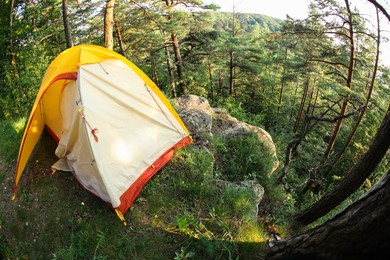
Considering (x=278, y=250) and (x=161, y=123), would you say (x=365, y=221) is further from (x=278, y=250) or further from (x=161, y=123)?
(x=161, y=123)

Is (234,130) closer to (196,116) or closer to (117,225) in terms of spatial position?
(196,116)

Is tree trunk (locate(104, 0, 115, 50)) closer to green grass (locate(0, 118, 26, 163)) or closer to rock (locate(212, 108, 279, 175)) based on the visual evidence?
green grass (locate(0, 118, 26, 163))

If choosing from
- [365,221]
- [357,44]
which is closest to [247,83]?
[357,44]

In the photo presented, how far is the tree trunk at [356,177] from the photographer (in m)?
3.29

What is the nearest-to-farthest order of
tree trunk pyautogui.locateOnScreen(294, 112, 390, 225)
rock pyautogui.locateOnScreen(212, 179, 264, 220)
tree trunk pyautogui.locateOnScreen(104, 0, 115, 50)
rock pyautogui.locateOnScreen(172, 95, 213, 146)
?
tree trunk pyautogui.locateOnScreen(294, 112, 390, 225) → rock pyautogui.locateOnScreen(212, 179, 264, 220) → rock pyautogui.locateOnScreen(172, 95, 213, 146) → tree trunk pyautogui.locateOnScreen(104, 0, 115, 50)

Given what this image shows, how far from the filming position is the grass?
11.5 feet

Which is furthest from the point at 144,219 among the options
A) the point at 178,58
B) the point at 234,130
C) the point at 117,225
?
the point at 178,58

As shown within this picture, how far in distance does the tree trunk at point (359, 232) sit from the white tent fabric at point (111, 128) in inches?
103

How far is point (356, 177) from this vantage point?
12.4 ft

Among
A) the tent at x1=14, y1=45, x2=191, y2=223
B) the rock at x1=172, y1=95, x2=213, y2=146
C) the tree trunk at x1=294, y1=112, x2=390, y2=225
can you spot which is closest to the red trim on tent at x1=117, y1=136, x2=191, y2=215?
the tent at x1=14, y1=45, x2=191, y2=223

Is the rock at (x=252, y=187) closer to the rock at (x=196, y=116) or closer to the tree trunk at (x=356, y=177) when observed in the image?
the tree trunk at (x=356, y=177)

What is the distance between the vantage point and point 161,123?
477 cm

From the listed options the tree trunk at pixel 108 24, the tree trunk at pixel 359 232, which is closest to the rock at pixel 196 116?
the tree trunk at pixel 108 24

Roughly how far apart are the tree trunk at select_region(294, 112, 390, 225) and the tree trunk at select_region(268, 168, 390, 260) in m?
1.53
